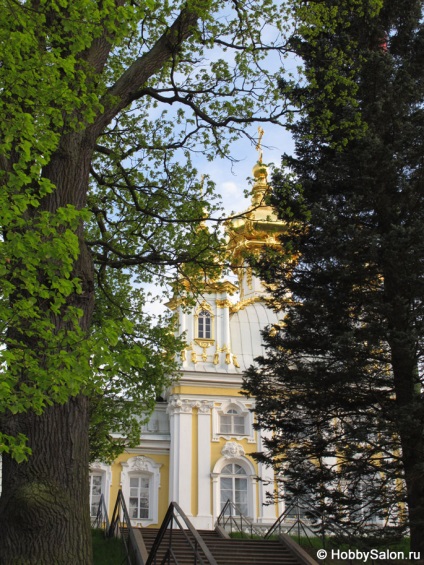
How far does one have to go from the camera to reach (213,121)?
10.6m

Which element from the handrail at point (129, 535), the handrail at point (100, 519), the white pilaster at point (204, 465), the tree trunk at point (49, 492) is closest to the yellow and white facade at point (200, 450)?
the white pilaster at point (204, 465)

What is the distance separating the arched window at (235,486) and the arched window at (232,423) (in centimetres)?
138

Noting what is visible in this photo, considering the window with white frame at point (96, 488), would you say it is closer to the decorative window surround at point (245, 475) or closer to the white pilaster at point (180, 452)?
the white pilaster at point (180, 452)

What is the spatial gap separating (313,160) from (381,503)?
6.63 metres

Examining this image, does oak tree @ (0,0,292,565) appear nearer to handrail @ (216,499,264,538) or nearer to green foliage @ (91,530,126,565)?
green foliage @ (91,530,126,565)

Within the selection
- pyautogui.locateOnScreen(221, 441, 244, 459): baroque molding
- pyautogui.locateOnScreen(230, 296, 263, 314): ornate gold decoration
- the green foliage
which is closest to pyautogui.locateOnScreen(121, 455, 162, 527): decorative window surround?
pyautogui.locateOnScreen(221, 441, 244, 459): baroque molding

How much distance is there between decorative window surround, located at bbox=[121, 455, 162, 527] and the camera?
27.7 m

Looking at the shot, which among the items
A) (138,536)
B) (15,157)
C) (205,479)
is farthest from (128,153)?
(205,479)

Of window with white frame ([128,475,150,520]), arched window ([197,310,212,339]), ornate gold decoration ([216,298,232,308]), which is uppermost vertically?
ornate gold decoration ([216,298,232,308])

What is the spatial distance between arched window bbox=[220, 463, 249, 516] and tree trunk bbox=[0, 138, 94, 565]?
21.8 metres

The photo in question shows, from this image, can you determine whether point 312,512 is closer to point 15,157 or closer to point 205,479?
point 15,157

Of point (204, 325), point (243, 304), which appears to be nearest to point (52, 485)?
point (204, 325)

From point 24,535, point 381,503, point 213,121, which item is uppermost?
point 213,121

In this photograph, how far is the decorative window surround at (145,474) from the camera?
1091 inches
